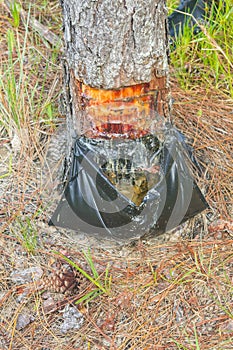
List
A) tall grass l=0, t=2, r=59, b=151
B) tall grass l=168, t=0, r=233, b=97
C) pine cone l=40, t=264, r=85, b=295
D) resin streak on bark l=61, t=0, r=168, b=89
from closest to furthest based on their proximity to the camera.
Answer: resin streak on bark l=61, t=0, r=168, b=89 < pine cone l=40, t=264, r=85, b=295 < tall grass l=0, t=2, r=59, b=151 < tall grass l=168, t=0, r=233, b=97

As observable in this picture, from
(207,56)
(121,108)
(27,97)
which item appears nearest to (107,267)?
(121,108)

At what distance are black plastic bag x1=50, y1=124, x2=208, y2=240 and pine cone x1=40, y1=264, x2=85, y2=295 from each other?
0.63 ft

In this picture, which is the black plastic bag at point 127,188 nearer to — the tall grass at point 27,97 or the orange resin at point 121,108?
the orange resin at point 121,108

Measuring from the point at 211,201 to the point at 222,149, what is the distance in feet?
0.97

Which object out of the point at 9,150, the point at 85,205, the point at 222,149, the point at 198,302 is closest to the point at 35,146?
the point at 9,150

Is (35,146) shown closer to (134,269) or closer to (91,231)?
(91,231)

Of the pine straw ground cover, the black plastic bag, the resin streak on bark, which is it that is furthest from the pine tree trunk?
the pine straw ground cover

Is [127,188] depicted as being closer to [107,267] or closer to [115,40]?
[107,267]

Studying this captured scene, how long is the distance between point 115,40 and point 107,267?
0.81 metres

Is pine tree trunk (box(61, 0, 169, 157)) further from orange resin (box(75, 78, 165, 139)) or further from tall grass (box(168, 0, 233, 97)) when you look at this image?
tall grass (box(168, 0, 233, 97))

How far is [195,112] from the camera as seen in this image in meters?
2.40

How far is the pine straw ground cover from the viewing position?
1.70 metres

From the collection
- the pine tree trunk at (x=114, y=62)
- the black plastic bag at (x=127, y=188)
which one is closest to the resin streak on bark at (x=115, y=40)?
the pine tree trunk at (x=114, y=62)

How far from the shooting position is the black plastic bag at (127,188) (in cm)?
187
